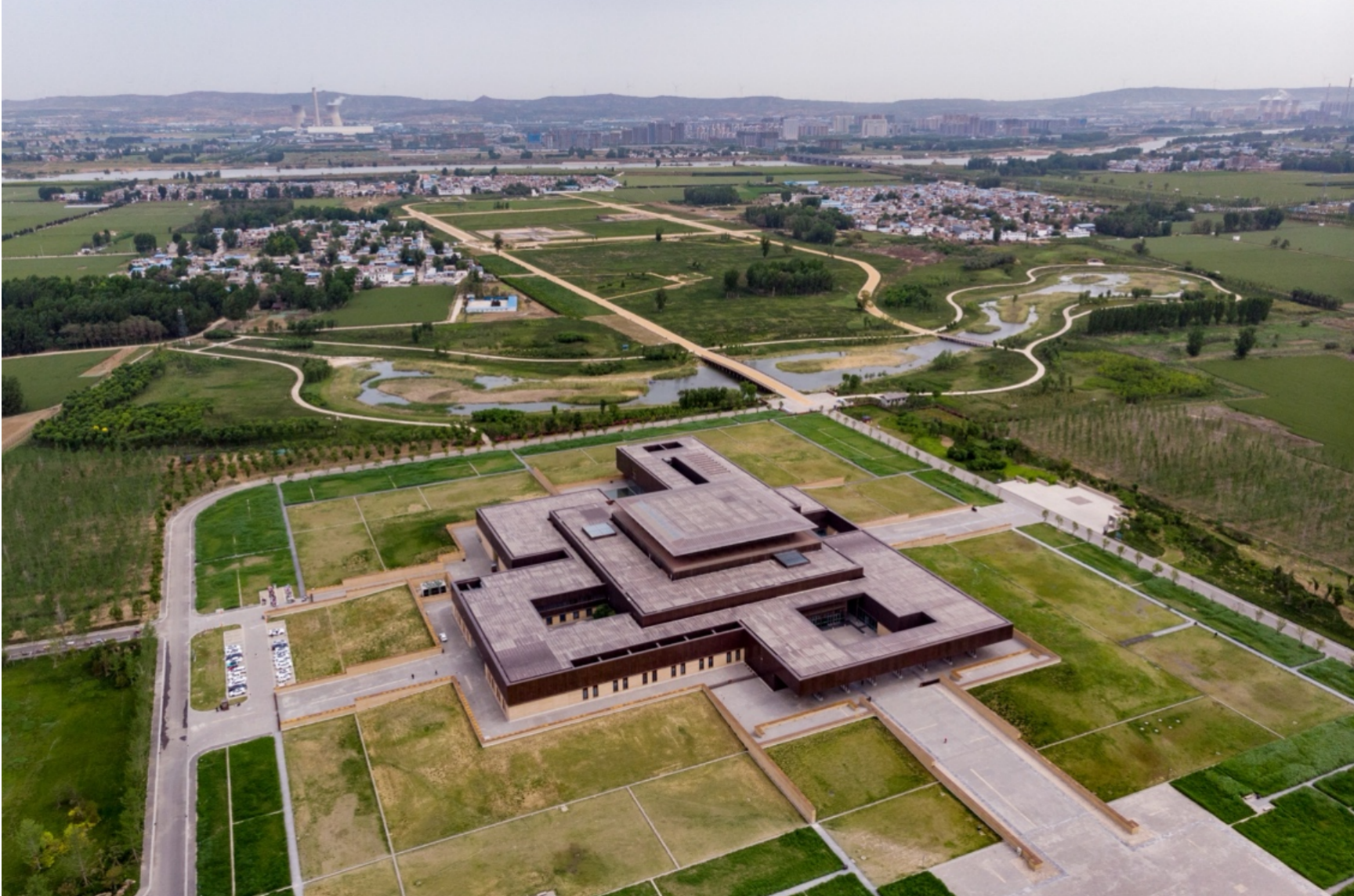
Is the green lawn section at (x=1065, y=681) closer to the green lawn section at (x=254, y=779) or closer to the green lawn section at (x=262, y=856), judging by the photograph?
the green lawn section at (x=262, y=856)

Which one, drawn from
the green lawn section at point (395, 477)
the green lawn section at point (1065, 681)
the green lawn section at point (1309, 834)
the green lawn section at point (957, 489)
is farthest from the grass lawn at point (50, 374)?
the green lawn section at point (1309, 834)

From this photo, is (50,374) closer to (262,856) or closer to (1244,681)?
(262,856)

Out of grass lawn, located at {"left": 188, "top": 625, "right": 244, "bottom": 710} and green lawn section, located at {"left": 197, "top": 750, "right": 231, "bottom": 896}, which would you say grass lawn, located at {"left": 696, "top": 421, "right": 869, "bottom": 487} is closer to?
grass lawn, located at {"left": 188, "top": 625, "right": 244, "bottom": 710}

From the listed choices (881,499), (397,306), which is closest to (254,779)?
(881,499)

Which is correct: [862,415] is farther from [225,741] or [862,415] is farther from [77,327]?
[77,327]

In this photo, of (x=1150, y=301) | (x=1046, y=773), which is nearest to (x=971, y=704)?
(x=1046, y=773)

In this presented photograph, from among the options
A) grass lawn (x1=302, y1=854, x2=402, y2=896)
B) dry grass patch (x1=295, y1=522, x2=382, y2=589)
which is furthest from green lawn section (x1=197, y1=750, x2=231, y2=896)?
dry grass patch (x1=295, y1=522, x2=382, y2=589)
